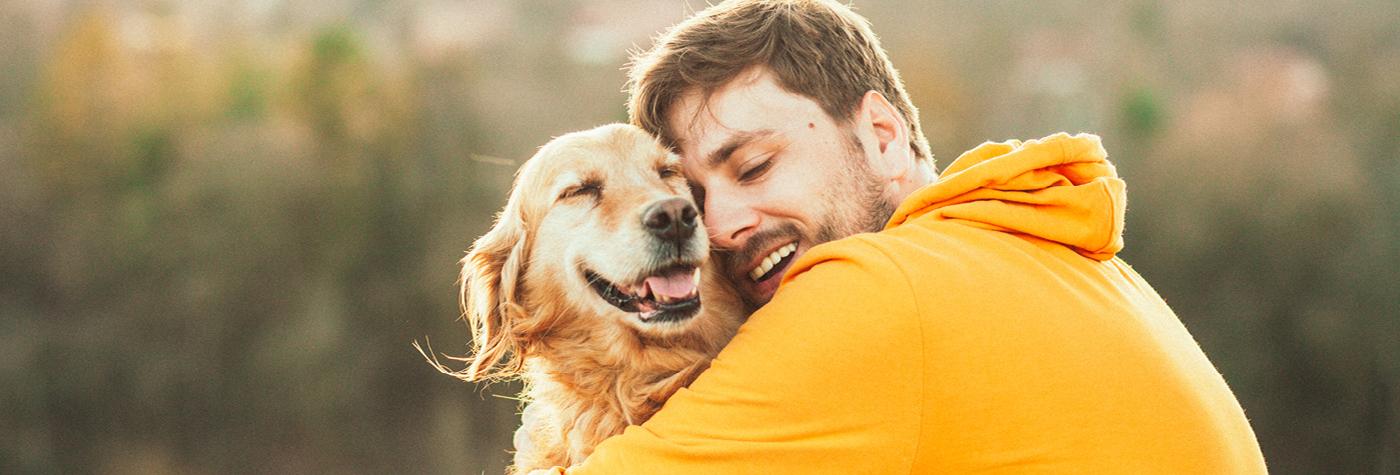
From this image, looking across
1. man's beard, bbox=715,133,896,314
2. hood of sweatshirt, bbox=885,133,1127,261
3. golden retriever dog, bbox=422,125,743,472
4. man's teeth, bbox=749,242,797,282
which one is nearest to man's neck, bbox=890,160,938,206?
man's beard, bbox=715,133,896,314

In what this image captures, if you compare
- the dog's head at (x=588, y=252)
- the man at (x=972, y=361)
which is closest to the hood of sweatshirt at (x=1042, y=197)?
the man at (x=972, y=361)

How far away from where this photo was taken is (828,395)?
128 centimetres

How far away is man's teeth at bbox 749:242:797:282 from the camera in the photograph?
206cm

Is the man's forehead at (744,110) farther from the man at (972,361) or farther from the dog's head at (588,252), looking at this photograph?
the man at (972,361)

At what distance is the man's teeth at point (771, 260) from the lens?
206 cm

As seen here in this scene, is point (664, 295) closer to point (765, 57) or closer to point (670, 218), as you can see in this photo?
point (670, 218)

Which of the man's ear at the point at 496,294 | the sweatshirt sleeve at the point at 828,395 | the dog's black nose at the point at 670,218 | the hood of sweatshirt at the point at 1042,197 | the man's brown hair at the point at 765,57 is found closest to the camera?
the sweatshirt sleeve at the point at 828,395

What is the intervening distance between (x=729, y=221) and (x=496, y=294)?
498 millimetres

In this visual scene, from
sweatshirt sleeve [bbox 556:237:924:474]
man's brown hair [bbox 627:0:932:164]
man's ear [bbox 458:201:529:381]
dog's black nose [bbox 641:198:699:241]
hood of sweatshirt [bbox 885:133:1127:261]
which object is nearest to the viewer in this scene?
sweatshirt sleeve [bbox 556:237:924:474]

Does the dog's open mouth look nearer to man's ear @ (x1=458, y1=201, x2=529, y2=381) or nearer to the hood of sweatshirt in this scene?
man's ear @ (x1=458, y1=201, x2=529, y2=381)

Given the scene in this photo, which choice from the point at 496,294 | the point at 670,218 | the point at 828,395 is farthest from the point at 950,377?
the point at 496,294

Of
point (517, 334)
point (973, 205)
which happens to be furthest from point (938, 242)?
point (517, 334)

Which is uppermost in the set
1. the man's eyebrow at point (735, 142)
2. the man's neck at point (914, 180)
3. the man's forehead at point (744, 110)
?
the man's forehead at point (744, 110)

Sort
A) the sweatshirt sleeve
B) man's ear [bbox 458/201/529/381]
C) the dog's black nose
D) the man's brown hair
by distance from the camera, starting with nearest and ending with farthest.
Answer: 1. the sweatshirt sleeve
2. the dog's black nose
3. the man's brown hair
4. man's ear [bbox 458/201/529/381]
